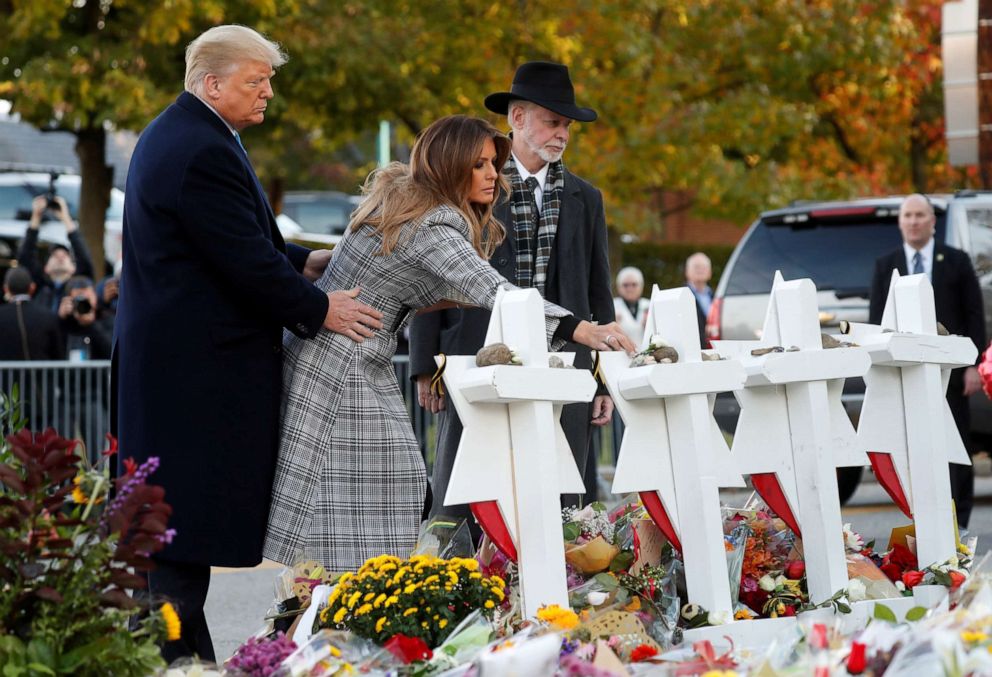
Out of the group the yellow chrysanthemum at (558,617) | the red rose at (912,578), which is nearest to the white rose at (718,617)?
the yellow chrysanthemum at (558,617)

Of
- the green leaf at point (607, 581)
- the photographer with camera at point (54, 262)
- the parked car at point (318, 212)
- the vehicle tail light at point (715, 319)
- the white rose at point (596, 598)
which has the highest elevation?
the parked car at point (318, 212)

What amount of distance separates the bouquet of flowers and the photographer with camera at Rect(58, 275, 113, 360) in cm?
791

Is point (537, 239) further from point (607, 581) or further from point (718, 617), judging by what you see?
point (718, 617)

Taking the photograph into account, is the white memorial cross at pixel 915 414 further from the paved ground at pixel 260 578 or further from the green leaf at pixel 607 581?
the paved ground at pixel 260 578

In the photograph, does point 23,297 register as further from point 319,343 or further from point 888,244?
point 319,343

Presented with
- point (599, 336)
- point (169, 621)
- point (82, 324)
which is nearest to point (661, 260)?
point (82, 324)

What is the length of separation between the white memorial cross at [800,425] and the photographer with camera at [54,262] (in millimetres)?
8072

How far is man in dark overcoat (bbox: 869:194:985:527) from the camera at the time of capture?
9008 mm

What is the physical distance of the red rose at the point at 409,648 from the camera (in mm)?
3873

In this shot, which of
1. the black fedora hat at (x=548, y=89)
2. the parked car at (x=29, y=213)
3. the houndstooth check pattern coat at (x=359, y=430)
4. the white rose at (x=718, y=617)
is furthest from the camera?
the parked car at (x=29, y=213)

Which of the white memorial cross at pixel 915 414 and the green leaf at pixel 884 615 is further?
the white memorial cross at pixel 915 414

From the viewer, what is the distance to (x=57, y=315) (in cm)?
1183

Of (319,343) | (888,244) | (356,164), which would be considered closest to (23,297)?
(888,244)

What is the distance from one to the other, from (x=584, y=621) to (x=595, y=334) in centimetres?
82
